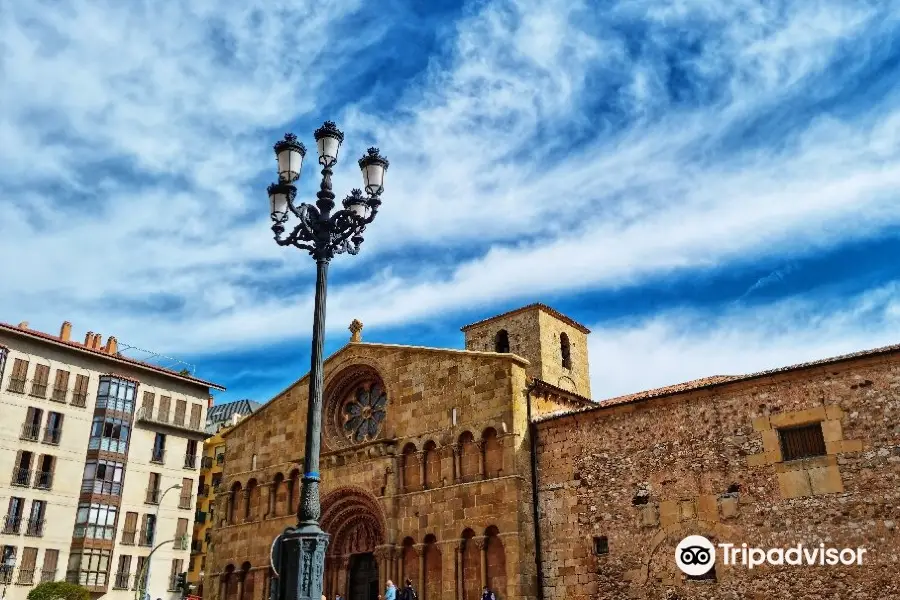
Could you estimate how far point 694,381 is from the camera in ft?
72.4

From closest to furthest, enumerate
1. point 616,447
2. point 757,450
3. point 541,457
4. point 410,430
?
point 757,450 → point 616,447 → point 541,457 → point 410,430

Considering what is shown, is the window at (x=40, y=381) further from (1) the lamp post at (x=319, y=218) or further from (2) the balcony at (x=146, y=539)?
(1) the lamp post at (x=319, y=218)

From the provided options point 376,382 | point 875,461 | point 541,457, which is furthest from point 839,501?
point 376,382

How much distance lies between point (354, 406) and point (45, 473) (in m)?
21.2

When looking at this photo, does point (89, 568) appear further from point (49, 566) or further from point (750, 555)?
point (750, 555)

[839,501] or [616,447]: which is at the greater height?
[616,447]

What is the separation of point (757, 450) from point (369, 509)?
39.4 ft

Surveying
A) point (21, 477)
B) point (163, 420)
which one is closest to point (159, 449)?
point (163, 420)

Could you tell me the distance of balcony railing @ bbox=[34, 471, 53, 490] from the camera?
38.1 meters

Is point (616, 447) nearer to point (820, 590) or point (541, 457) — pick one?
point (541, 457)

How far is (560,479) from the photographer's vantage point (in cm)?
2059

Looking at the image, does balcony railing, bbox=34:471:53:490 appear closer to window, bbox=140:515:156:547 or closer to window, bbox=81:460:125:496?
window, bbox=81:460:125:496

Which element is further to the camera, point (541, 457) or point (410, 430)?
point (410, 430)

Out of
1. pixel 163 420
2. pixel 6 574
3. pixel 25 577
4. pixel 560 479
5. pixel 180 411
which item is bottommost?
pixel 25 577
